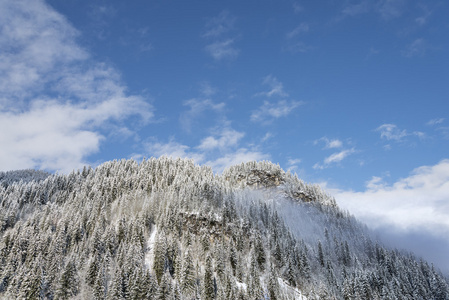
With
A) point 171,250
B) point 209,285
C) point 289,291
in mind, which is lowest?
point 289,291

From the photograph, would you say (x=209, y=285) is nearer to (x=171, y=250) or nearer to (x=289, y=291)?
(x=171, y=250)

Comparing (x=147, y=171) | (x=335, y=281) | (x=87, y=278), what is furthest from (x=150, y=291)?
(x=147, y=171)

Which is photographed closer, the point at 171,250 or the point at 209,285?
the point at 209,285

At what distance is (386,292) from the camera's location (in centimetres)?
11844

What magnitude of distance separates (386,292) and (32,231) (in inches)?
5660

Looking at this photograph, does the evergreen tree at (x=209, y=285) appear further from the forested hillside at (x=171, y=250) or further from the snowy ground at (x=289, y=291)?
the snowy ground at (x=289, y=291)

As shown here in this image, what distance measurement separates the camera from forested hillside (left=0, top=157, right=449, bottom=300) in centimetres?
9275

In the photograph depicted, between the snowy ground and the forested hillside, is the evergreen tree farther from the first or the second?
the snowy ground

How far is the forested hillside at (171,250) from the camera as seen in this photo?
304 feet

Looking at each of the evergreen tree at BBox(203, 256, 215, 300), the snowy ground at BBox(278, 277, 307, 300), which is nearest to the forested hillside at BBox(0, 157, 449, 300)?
the evergreen tree at BBox(203, 256, 215, 300)

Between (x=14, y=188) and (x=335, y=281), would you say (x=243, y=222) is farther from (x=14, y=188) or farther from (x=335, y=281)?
(x=14, y=188)

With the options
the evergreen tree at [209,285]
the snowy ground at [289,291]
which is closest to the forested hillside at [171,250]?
the evergreen tree at [209,285]

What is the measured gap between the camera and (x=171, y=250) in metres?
114

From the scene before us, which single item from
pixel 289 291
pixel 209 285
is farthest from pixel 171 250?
pixel 289 291
